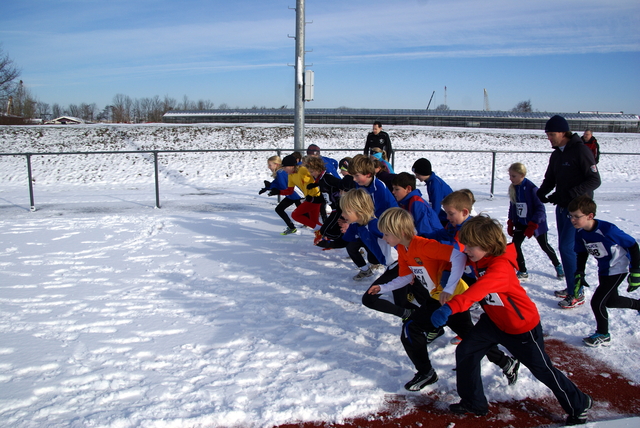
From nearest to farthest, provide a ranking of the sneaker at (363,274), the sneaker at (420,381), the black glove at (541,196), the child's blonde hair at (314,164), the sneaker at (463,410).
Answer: the sneaker at (463,410)
the sneaker at (420,381)
the black glove at (541,196)
the sneaker at (363,274)
the child's blonde hair at (314,164)

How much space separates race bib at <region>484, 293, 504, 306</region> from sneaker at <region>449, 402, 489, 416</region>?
0.71m

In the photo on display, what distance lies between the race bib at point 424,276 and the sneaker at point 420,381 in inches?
24.0

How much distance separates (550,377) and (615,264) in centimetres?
144

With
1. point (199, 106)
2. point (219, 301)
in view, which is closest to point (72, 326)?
point (219, 301)

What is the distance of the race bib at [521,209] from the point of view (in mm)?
5266

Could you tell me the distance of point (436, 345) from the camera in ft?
12.7

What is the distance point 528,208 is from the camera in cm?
Answer: 525

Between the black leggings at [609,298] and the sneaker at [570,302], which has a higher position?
the black leggings at [609,298]

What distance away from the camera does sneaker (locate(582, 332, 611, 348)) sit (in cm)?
383

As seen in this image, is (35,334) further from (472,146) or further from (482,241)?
(472,146)

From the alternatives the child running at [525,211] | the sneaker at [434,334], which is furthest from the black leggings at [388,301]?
the child running at [525,211]

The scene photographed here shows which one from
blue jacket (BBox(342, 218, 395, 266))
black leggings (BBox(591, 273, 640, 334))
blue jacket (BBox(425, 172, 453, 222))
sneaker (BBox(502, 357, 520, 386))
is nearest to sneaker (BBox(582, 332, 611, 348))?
black leggings (BBox(591, 273, 640, 334))

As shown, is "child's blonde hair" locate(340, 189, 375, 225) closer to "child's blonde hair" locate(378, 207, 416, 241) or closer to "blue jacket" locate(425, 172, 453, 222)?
"child's blonde hair" locate(378, 207, 416, 241)

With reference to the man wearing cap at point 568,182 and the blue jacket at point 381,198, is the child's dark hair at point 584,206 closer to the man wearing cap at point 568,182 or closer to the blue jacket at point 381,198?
the man wearing cap at point 568,182
